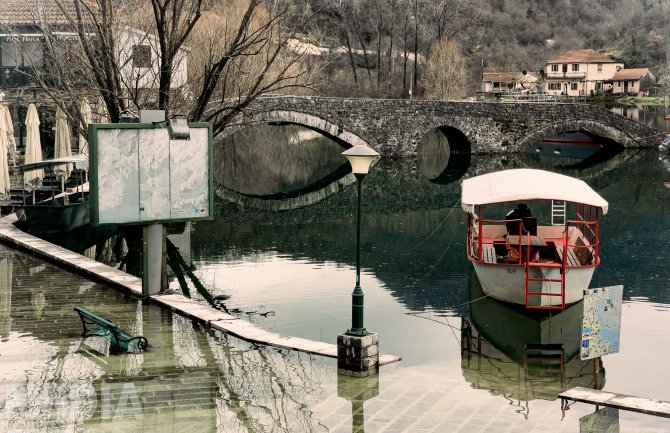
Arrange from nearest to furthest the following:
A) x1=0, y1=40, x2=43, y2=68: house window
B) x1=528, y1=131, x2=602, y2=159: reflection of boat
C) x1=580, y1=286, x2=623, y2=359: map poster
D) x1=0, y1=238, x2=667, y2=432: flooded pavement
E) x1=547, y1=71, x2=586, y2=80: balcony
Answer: x1=0, y1=238, x2=667, y2=432: flooded pavement
x1=580, y1=286, x2=623, y2=359: map poster
x1=0, y1=40, x2=43, y2=68: house window
x1=528, y1=131, x2=602, y2=159: reflection of boat
x1=547, y1=71, x2=586, y2=80: balcony

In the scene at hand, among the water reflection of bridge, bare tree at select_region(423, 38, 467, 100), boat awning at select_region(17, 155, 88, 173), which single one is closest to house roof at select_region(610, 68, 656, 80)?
bare tree at select_region(423, 38, 467, 100)

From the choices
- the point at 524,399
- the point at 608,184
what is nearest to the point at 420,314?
the point at 524,399

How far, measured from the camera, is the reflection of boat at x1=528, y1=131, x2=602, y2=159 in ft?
181

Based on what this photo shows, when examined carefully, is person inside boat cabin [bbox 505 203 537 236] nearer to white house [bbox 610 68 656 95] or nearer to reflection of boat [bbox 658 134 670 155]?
reflection of boat [bbox 658 134 670 155]

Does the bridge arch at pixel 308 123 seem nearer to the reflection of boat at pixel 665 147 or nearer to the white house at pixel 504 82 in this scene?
the reflection of boat at pixel 665 147

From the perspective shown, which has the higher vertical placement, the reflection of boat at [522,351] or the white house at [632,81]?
the white house at [632,81]

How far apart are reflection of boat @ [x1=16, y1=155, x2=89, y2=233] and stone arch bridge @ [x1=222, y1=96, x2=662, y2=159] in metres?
18.5

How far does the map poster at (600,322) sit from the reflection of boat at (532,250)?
3949 mm

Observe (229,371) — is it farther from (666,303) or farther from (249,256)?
(249,256)

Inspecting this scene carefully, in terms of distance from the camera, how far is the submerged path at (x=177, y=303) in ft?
40.4

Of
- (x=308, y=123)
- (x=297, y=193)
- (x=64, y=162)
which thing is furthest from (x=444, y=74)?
(x=64, y=162)

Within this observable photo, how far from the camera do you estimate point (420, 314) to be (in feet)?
54.2

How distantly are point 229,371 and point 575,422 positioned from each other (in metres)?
3.92

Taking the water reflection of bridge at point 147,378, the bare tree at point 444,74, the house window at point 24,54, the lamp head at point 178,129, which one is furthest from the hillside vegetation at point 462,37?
the water reflection of bridge at point 147,378
